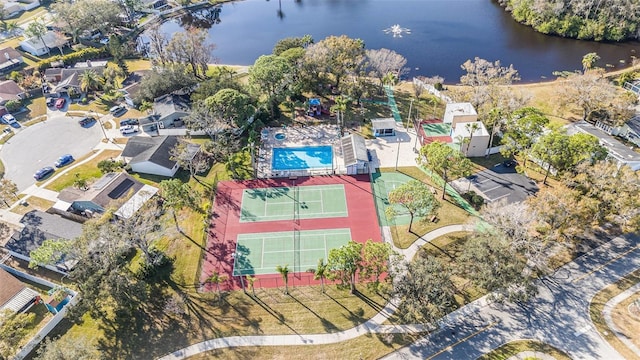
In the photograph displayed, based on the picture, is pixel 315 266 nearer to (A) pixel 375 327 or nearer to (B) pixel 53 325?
(A) pixel 375 327

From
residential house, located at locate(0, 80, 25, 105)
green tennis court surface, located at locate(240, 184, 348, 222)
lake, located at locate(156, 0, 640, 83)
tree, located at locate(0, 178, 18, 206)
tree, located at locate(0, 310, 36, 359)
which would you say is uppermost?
lake, located at locate(156, 0, 640, 83)

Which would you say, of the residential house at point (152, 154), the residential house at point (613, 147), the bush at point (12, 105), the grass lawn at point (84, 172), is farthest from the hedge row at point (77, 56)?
the residential house at point (613, 147)

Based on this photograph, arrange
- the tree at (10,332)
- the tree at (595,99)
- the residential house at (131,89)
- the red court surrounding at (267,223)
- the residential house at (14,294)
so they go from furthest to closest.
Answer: the residential house at (131,89) → the tree at (595,99) → the red court surrounding at (267,223) → the residential house at (14,294) → the tree at (10,332)

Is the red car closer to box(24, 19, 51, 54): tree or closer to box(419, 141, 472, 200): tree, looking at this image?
box(24, 19, 51, 54): tree

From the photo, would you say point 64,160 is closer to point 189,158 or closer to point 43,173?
point 43,173

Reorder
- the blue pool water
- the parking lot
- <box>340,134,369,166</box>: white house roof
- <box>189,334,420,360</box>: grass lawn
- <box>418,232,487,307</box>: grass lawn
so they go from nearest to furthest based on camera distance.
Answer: <box>189,334,420,360</box>: grass lawn < <box>418,232,487,307</box>: grass lawn < the parking lot < <box>340,134,369,166</box>: white house roof < the blue pool water

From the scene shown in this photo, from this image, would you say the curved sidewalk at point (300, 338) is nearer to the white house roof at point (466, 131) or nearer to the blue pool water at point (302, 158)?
the blue pool water at point (302, 158)

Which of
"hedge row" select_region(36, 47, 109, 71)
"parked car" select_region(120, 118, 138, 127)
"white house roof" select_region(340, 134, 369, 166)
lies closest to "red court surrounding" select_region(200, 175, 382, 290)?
"white house roof" select_region(340, 134, 369, 166)
